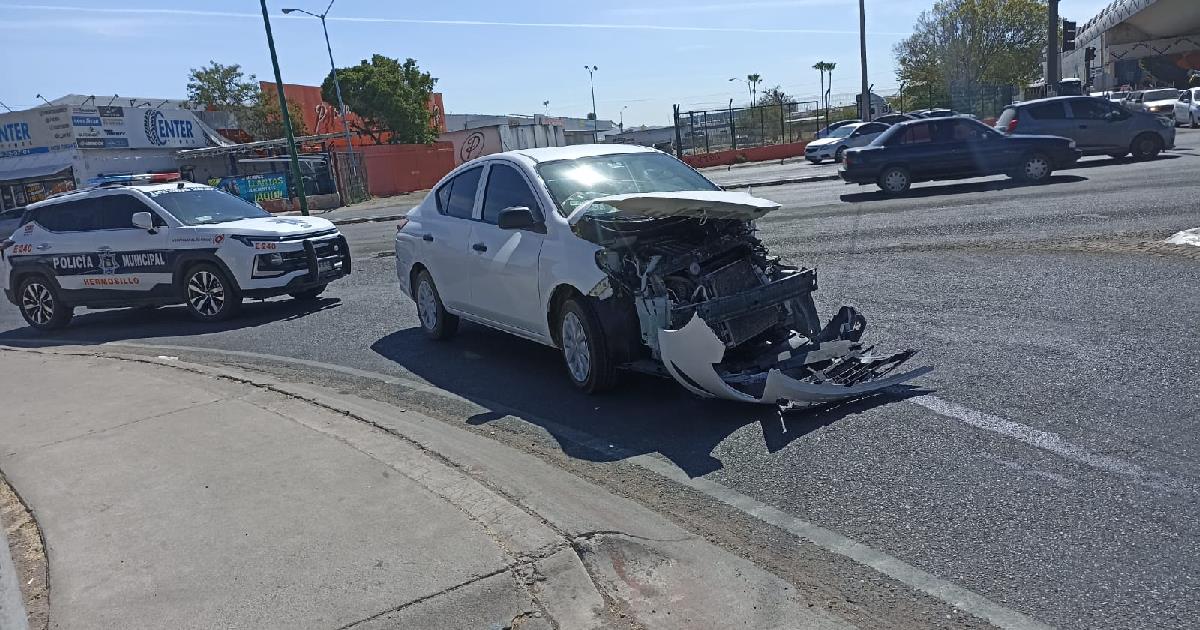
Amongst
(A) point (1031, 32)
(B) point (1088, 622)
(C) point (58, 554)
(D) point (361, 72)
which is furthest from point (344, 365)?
(A) point (1031, 32)

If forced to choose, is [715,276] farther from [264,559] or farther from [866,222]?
[866,222]

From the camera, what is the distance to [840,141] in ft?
114

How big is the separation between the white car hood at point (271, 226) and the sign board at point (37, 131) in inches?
1421

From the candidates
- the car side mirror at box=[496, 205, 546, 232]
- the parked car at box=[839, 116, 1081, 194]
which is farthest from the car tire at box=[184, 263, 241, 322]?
the parked car at box=[839, 116, 1081, 194]

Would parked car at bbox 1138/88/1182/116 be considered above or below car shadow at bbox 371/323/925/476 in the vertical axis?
above

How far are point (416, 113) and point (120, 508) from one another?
186ft

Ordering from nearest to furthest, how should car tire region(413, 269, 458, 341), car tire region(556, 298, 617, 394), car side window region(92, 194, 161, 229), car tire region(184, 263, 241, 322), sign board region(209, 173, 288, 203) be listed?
car tire region(556, 298, 617, 394)
car tire region(413, 269, 458, 341)
car tire region(184, 263, 241, 322)
car side window region(92, 194, 161, 229)
sign board region(209, 173, 288, 203)

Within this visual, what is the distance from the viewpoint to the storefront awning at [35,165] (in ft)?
138

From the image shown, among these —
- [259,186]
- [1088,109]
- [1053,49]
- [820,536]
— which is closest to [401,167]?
[259,186]

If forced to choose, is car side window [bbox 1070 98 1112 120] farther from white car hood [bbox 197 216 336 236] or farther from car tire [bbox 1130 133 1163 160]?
white car hood [bbox 197 216 336 236]

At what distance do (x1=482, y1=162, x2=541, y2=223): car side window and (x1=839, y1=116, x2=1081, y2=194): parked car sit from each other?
43.2 feet

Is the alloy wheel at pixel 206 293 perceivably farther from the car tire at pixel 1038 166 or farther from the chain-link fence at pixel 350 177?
the chain-link fence at pixel 350 177

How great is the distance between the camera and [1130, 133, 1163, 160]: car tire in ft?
71.2

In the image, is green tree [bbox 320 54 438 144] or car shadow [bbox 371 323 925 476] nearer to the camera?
car shadow [bbox 371 323 925 476]
